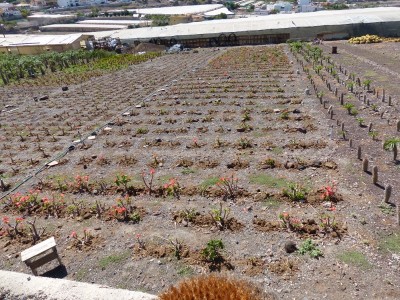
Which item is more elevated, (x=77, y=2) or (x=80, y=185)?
(x=77, y=2)

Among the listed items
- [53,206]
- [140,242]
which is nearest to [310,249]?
Answer: [140,242]

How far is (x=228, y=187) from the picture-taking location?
30.8 feet

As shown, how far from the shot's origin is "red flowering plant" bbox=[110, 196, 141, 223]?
8.59 m

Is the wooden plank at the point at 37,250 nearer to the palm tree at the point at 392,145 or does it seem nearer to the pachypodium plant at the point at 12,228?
the pachypodium plant at the point at 12,228

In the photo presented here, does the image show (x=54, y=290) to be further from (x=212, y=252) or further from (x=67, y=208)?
(x=67, y=208)

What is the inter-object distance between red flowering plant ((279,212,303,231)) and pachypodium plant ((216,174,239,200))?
1649 millimetres

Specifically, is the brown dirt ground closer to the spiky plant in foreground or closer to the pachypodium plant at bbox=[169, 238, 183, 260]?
the pachypodium plant at bbox=[169, 238, 183, 260]

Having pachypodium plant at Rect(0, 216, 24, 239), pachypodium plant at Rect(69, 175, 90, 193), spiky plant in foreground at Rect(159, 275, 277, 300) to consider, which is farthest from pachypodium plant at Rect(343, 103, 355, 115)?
pachypodium plant at Rect(0, 216, 24, 239)

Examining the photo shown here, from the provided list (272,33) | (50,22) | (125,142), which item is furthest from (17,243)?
(50,22)

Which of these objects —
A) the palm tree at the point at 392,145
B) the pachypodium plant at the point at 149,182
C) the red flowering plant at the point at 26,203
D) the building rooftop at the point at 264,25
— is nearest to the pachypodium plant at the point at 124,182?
the pachypodium plant at the point at 149,182

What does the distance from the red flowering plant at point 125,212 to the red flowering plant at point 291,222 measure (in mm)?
3600

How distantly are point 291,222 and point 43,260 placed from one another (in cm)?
547

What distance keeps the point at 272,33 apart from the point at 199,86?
24.7 meters

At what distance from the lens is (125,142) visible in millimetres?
13734
